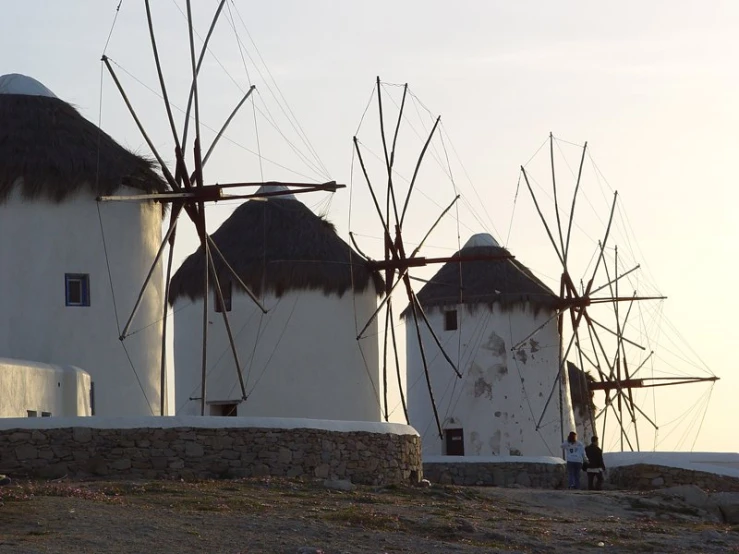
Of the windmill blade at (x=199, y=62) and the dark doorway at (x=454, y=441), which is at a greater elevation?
the windmill blade at (x=199, y=62)

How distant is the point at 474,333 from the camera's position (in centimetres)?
3180

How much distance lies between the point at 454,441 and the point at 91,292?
12.1 metres

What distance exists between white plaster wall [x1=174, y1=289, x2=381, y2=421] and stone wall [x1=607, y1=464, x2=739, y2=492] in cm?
459

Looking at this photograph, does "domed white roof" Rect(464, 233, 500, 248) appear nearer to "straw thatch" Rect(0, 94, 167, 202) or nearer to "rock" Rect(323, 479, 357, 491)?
"straw thatch" Rect(0, 94, 167, 202)

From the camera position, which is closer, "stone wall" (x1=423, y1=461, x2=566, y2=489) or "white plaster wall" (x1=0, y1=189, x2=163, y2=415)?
"white plaster wall" (x1=0, y1=189, x2=163, y2=415)

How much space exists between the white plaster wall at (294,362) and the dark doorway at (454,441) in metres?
4.97

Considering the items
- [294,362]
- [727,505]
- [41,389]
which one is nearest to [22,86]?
[41,389]

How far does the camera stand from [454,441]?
1240 inches

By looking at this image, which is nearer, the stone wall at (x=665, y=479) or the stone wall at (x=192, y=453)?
the stone wall at (x=192, y=453)

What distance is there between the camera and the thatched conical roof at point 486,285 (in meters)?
31.6

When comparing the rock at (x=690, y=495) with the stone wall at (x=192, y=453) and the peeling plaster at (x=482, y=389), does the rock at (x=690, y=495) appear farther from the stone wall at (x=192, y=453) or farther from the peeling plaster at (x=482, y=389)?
the peeling plaster at (x=482, y=389)

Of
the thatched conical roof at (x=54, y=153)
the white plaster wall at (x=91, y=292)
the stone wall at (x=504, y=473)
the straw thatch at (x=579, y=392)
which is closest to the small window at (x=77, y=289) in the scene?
the white plaster wall at (x=91, y=292)

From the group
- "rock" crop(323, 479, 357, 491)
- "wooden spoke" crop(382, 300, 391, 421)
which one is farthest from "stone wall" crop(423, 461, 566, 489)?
"rock" crop(323, 479, 357, 491)

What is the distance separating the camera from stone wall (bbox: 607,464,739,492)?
80.5 feet
